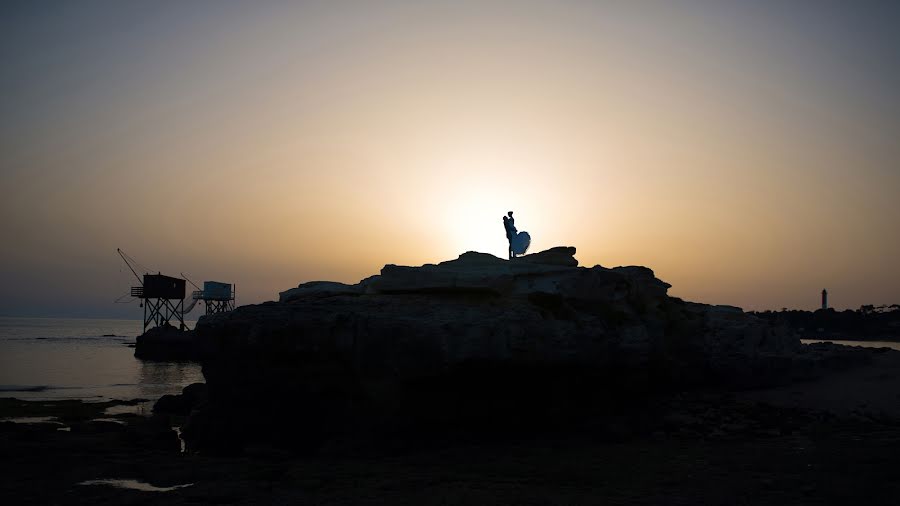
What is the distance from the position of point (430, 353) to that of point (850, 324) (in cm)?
11691

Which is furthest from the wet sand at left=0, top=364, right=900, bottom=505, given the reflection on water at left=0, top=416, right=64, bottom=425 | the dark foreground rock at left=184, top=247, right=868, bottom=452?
the reflection on water at left=0, top=416, right=64, bottom=425

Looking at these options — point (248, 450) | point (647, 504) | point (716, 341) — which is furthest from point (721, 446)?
point (248, 450)

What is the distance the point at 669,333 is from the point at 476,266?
21.4ft

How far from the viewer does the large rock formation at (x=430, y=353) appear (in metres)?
15.6

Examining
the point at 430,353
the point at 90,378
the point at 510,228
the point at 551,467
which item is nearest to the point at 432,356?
the point at 430,353

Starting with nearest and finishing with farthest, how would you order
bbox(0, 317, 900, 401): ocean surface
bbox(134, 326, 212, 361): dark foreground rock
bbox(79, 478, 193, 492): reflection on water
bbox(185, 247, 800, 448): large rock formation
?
bbox(79, 478, 193, 492): reflection on water
bbox(185, 247, 800, 448): large rock formation
bbox(0, 317, 900, 401): ocean surface
bbox(134, 326, 212, 361): dark foreground rock

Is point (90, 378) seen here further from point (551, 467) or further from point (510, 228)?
point (551, 467)

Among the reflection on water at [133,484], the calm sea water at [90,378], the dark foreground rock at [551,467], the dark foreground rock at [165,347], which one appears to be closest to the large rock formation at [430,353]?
the dark foreground rock at [551,467]

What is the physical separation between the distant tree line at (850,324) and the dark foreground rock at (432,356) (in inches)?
3653

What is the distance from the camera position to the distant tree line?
348 ft

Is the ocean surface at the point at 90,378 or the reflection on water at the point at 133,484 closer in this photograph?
the reflection on water at the point at 133,484

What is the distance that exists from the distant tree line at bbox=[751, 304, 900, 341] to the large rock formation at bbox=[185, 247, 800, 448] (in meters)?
92.8

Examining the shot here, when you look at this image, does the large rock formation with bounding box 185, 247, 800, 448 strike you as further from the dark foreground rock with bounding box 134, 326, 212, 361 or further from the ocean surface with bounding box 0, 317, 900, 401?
the dark foreground rock with bounding box 134, 326, 212, 361

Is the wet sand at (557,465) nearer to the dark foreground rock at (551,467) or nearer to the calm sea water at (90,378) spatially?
the dark foreground rock at (551,467)
